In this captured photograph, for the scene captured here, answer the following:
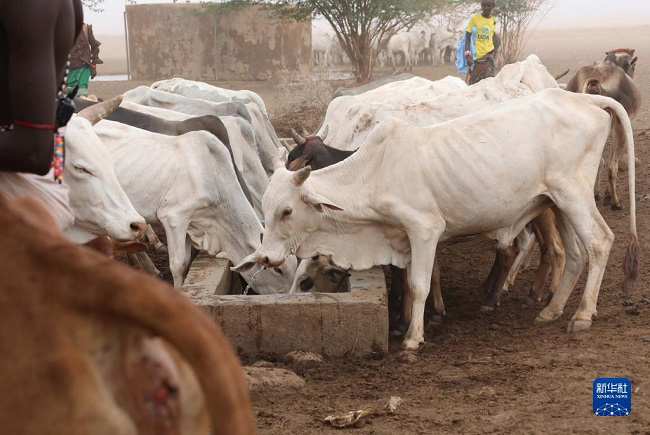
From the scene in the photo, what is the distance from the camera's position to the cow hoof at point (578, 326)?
5.78m

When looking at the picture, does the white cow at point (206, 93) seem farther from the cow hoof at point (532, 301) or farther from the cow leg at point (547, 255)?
the cow hoof at point (532, 301)

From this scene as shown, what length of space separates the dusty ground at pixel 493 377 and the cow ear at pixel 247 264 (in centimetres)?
83

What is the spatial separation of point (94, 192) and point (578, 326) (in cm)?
298

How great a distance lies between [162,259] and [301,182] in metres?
2.92

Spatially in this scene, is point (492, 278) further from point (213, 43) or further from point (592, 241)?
point (213, 43)

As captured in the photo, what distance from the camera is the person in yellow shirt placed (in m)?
13.7

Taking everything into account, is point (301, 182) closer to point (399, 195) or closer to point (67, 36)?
point (399, 195)

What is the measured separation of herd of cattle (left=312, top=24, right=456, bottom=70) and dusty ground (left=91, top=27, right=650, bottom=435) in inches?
1111

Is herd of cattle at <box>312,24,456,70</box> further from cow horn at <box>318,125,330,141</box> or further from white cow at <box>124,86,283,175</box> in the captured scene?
cow horn at <box>318,125,330,141</box>

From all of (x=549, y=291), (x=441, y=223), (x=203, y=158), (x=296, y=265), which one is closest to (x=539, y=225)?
(x=549, y=291)

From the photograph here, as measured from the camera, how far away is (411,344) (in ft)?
18.8

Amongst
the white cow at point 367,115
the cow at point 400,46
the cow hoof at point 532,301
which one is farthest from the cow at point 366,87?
the cow at point 400,46

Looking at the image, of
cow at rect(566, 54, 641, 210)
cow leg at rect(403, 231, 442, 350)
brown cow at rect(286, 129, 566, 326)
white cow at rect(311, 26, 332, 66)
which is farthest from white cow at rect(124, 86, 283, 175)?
white cow at rect(311, 26, 332, 66)

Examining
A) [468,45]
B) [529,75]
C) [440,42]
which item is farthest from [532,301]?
[440,42]
